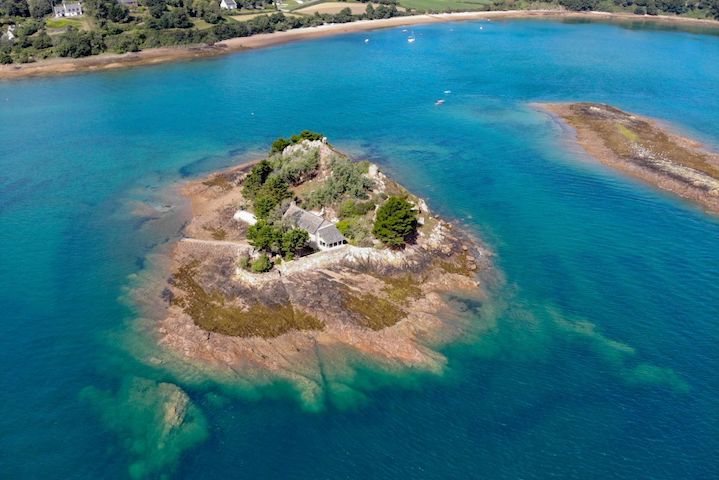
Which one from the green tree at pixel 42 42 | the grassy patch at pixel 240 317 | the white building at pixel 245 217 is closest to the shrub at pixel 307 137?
the white building at pixel 245 217

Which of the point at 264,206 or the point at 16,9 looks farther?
the point at 16,9

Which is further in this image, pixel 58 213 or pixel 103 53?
pixel 103 53

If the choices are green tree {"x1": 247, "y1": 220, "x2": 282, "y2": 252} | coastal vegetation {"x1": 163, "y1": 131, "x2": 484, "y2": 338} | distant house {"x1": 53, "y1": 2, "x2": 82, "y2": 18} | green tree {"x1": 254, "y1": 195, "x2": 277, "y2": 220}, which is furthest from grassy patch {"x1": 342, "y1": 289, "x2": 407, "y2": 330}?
distant house {"x1": 53, "y1": 2, "x2": 82, "y2": 18}

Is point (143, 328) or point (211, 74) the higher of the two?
point (211, 74)

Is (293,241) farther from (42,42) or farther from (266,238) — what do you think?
(42,42)

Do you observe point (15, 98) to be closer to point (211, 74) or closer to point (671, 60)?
point (211, 74)

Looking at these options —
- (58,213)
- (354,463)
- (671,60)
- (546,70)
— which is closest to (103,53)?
(58,213)

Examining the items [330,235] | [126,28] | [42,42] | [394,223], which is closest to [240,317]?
[330,235]
